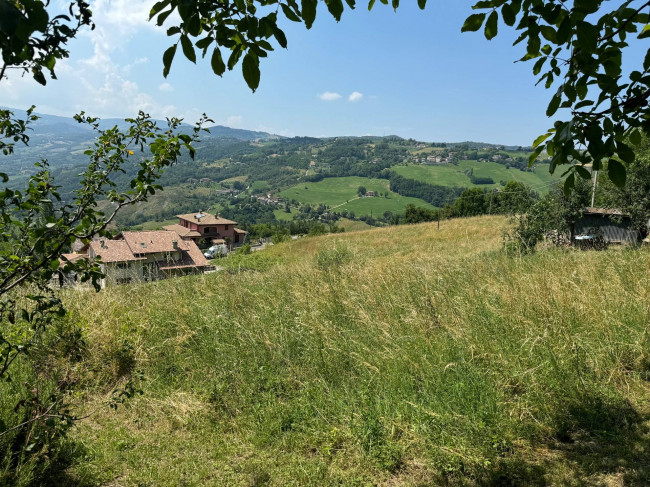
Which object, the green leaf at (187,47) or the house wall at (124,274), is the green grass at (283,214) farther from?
the green leaf at (187,47)

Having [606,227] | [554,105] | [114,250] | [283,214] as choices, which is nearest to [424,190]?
[283,214]

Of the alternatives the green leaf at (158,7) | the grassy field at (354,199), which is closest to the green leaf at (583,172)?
the green leaf at (158,7)

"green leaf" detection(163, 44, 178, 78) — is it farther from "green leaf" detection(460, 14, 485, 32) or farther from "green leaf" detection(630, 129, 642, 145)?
"green leaf" detection(630, 129, 642, 145)

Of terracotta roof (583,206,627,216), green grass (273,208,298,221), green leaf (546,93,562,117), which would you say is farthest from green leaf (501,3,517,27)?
green grass (273,208,298,221)

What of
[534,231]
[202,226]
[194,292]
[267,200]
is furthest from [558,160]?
[267,200]

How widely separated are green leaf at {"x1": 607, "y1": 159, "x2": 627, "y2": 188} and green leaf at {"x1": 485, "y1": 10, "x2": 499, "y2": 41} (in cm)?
105

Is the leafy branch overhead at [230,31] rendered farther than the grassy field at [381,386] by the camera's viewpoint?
No

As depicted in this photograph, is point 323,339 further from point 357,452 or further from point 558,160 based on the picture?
point 558,160

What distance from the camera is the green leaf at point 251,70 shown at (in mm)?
1476

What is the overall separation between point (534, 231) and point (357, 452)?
1178 centimetres

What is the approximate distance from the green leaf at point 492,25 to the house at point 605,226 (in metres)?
17.6

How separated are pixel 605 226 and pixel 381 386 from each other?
18.7 metres

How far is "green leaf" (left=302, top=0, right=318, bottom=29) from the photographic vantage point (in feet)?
5.01

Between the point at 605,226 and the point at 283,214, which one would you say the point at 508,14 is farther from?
the point at 283,214
